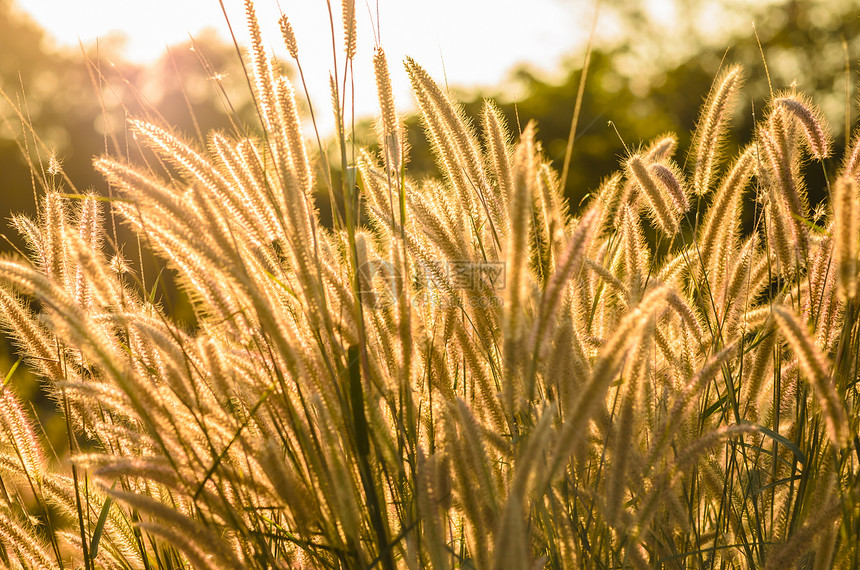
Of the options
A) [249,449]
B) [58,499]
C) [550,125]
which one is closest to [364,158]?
[249,449]

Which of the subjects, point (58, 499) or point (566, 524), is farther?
point (58, 499)

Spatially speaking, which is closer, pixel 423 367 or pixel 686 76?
pixel 423 367

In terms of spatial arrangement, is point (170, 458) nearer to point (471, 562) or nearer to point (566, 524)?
point (471, 562)

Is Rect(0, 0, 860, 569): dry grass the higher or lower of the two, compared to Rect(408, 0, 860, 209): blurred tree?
lower

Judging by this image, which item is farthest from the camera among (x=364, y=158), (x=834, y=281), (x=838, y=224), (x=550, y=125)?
(x=550, y=125)

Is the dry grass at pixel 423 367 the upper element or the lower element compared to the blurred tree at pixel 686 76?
lower

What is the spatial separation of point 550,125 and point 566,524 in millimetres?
13650

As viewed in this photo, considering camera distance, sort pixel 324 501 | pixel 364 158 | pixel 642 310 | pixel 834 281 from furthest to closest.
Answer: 1. pixel 364 158
2. pixel 834 281
3. pixel 324 501
4. pixel 642 310

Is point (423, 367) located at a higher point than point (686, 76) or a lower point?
lower

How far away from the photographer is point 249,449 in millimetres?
1386

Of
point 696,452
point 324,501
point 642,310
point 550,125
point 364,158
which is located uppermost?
point 550,125

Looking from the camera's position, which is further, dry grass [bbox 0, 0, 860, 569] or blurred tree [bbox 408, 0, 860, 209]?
blurred tree [bbox 408, 0, 860, 209]

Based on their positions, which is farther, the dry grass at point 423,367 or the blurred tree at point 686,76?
the blurred tree at point 686,76

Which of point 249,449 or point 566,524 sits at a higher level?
point 249,449
